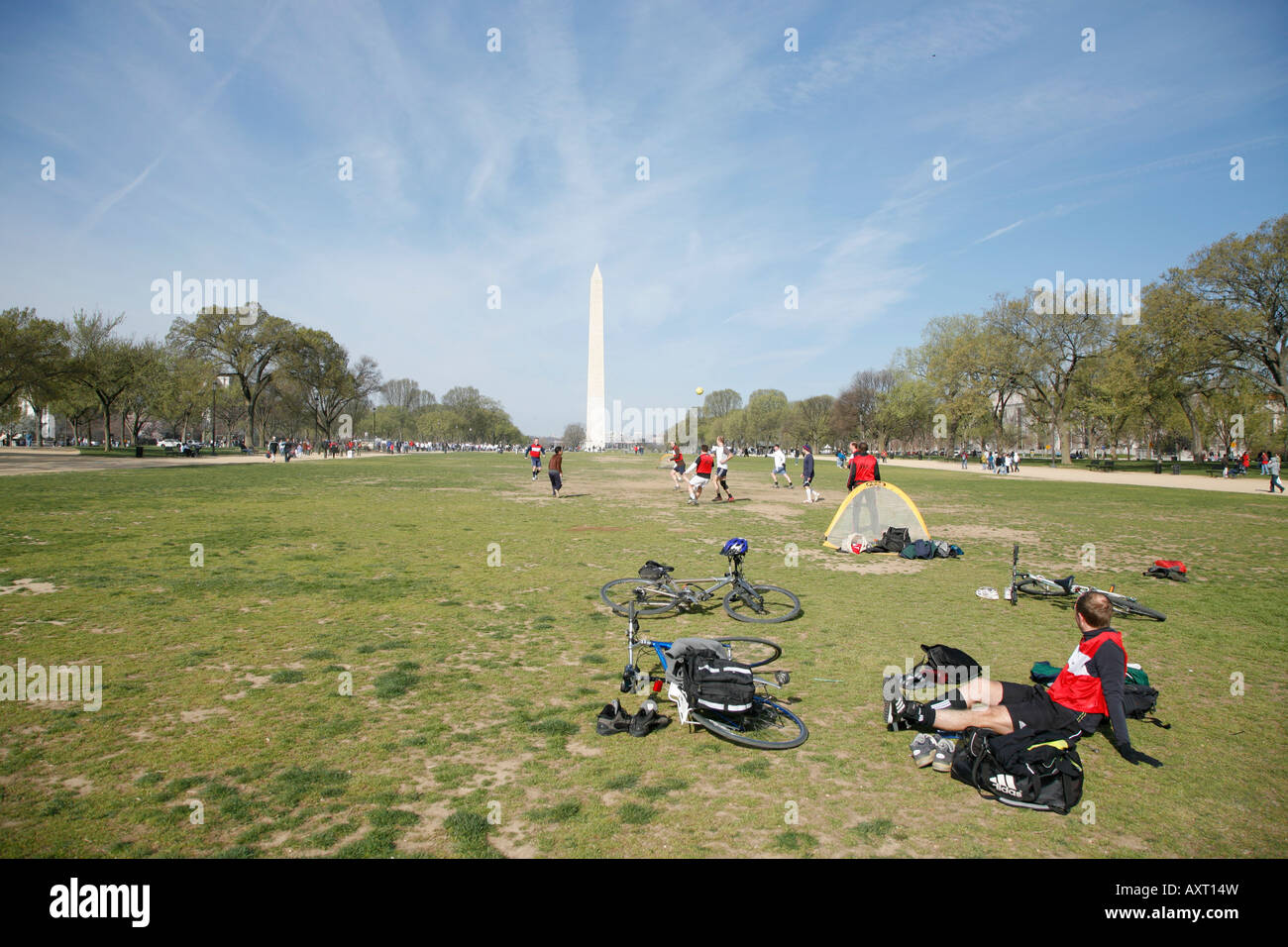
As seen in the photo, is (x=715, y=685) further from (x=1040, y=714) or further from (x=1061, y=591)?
(x=1061, y=591)

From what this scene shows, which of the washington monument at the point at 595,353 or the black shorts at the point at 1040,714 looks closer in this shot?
the black shorts at the point at 1040,714

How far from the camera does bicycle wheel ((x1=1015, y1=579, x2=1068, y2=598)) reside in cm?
964

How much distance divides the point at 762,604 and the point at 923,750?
4.05m

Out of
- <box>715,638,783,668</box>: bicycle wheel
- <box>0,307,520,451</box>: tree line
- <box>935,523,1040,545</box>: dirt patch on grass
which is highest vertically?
<box>0,307,520,451</box>: tree line

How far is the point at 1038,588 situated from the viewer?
10.1 m

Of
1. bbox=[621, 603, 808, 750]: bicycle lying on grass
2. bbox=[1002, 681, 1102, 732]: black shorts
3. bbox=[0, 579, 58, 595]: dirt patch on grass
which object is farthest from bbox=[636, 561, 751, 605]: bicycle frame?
bbox=[0, 579, 58, 595]: dirt patch on grass

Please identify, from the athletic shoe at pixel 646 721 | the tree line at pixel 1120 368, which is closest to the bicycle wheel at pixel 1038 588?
the athletic shoe at pixel 646 721

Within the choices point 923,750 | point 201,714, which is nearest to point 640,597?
point 923,750

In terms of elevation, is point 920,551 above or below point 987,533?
above

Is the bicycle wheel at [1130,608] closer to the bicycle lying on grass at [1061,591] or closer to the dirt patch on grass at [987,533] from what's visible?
the bicycle lying on grass at [1061,591]

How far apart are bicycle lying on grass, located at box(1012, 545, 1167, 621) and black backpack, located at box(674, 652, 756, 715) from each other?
19.1 ft

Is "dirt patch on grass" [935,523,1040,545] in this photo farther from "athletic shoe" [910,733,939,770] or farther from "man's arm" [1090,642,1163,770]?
"athletic shoe" [910,733,939,770]

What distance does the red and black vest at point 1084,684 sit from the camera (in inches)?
206
